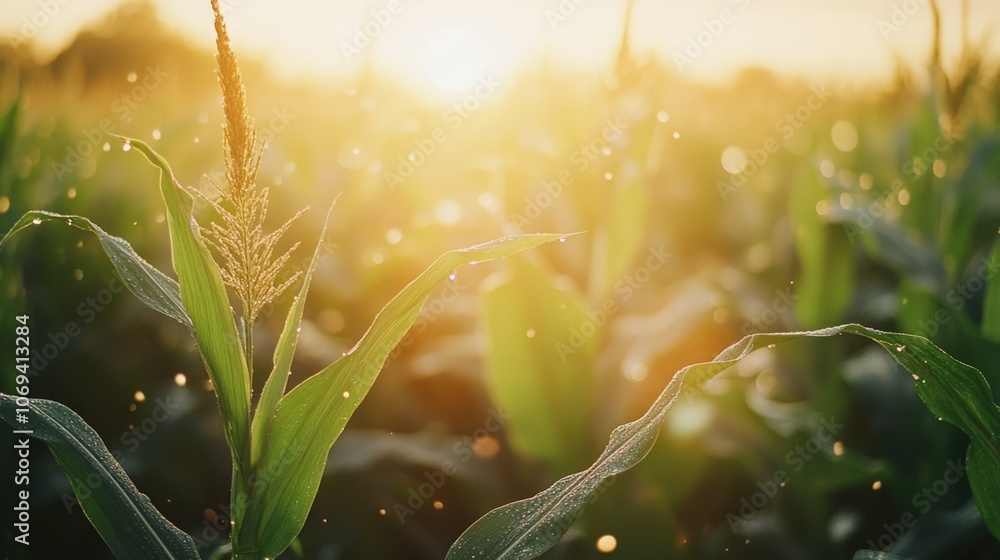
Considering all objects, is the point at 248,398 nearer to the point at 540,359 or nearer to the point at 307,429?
the point at 307,429

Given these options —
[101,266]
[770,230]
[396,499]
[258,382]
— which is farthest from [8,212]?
[770,230]

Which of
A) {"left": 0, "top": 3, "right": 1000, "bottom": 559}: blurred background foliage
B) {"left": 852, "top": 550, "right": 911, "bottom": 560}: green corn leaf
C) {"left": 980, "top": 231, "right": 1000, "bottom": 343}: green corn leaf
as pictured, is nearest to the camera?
{"left": 852, "top": 550, "right": 911, "bottom": 560}: green corn leaf

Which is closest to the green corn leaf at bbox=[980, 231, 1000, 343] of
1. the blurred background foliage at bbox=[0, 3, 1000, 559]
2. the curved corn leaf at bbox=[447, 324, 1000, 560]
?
the blurred background foliage at bbox=[0, 3, 1000, 559]

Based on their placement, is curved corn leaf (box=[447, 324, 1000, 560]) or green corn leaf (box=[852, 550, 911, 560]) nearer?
curved corn leaf (box=[447, 324, 1000, 560])

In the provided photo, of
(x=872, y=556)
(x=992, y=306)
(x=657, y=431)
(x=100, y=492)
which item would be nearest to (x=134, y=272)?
(x=100, y=492)

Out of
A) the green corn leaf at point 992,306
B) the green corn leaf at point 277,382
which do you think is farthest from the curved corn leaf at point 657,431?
the green corn leaf at point 992,306

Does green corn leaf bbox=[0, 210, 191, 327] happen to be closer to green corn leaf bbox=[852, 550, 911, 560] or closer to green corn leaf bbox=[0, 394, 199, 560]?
green corn leaf bbox=[0, 394, 199, 560]

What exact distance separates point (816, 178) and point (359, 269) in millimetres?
1867

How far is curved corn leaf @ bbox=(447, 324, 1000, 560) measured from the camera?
0.91 meters

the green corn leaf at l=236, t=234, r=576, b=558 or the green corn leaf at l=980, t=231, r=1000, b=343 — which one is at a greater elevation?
the green corn leaf at l=236, t=234, r=576, b=558

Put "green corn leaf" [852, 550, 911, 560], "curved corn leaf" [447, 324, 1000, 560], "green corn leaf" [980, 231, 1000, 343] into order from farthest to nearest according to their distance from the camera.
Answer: "green corn leaf" [980, 231, 1000, 343] < "green corn leaf" [852, 550, 911, 560] < "curved corn leaf" [447, 324, 1000, 560]

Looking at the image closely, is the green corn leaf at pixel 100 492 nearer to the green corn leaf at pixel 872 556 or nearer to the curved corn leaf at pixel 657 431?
the curved corn leaf at pixel 657 431

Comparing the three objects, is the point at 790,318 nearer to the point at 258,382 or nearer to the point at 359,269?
the point at 359,269

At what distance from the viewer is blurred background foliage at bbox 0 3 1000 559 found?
6.39 ft
